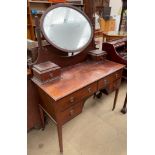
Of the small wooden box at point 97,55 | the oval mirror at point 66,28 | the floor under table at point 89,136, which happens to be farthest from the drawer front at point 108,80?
the floor under table at point 89,136

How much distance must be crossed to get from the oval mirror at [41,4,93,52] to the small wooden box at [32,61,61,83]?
225mm

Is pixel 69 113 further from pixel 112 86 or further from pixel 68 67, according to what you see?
pixel 112 86

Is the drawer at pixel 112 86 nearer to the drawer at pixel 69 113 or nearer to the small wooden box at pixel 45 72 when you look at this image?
the drawer at pixel 69 113

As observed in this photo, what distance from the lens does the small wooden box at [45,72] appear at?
1129mm

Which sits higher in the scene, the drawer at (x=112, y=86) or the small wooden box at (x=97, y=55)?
the small wooden box at (x=97, y=55)

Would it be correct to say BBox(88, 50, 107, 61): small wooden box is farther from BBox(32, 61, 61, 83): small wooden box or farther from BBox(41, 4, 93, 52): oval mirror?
BBox(32, 61, 61, 83): small wooden box

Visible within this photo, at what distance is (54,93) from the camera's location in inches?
40.7

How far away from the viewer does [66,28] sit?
1.38 m

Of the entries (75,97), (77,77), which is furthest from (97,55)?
(75,97)

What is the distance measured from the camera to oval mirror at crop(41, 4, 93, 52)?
4.13 ft

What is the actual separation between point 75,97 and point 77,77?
0.70ft

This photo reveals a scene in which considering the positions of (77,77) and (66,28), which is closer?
(77,77)
